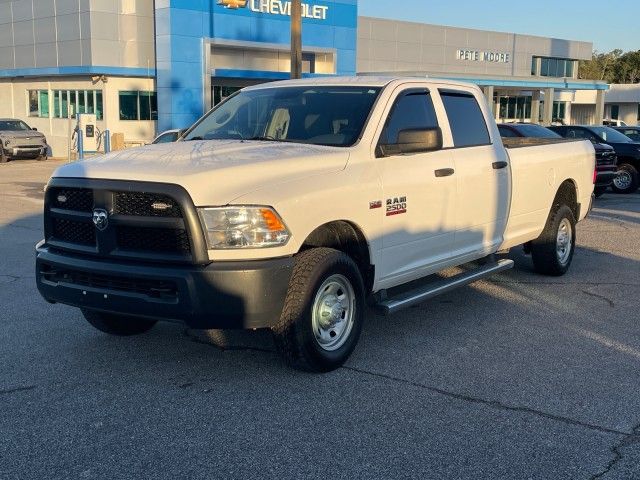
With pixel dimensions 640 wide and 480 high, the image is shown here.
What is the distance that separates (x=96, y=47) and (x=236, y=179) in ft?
104

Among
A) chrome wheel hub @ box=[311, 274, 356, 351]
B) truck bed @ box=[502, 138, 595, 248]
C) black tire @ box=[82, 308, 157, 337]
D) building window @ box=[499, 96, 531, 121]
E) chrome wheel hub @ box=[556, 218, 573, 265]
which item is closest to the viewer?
chrome wheel hub @ box=[311, 274, 356, 351]

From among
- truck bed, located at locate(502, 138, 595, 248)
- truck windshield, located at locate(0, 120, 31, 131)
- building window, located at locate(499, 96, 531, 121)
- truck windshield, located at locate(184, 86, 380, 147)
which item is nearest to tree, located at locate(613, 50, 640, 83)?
building window, located at locate(499, 96, 531, 121)

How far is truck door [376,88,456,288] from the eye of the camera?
5734mm

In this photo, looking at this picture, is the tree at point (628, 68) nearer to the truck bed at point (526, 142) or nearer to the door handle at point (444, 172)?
the truck bed at point (526, 142)

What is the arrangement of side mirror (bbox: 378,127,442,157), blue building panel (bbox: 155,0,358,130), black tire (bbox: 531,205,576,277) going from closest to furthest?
side mirror (bbox: 378,127,442,157)
black tire (bbox: 531,205,576,277)
blue building panel (bbox: 155,0,358,130)

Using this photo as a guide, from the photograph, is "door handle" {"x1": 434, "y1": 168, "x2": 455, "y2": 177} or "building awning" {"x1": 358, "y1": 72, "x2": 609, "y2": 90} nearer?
"door handle" {"x1": 434, "y1": 168, "x2": 455, "y2": 177}

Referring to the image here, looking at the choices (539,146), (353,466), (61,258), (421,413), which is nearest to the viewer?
(353,466)

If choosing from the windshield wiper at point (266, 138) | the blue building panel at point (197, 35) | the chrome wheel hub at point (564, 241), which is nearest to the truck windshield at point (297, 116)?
the windshield wiper at point (266, 138)

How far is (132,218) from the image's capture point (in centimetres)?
479

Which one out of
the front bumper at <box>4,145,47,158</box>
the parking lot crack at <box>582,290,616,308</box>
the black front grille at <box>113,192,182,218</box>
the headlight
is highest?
the black front grille at <box>113,192,182,218</box>

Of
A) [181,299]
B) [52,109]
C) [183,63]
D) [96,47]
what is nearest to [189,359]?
[181,299]

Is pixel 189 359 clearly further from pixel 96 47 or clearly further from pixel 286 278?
pixel 96 47

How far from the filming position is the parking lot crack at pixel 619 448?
3.83 metres

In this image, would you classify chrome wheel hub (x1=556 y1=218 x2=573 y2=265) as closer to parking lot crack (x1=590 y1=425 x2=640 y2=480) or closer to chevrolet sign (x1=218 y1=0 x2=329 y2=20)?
parking lot crack (x1=590 y1=425 x2=640 y2=480)
